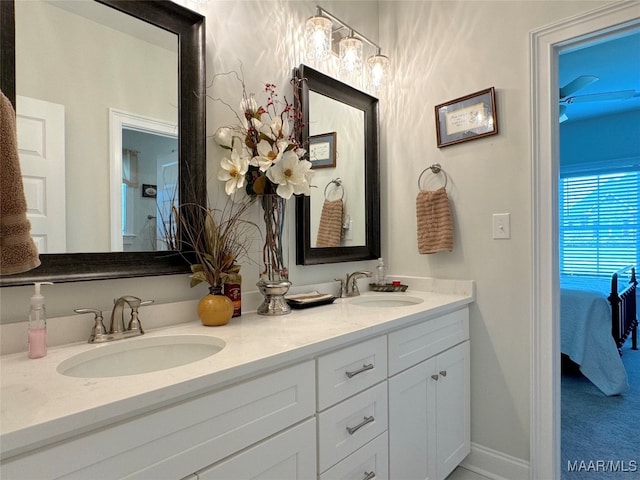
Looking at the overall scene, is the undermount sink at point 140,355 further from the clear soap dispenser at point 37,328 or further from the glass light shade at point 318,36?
the glass light shade at point 318,36

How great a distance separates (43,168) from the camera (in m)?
1.03

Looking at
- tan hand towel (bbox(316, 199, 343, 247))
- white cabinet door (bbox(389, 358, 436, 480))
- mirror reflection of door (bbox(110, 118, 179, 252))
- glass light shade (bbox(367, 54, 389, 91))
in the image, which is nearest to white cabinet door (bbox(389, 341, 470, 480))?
white cabinet door (bbox(389, 358, 436, 480))

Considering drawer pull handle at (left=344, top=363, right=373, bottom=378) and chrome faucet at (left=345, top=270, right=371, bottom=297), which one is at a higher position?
chrome faucet at (left=345, top=270, right=371, bottom=297)

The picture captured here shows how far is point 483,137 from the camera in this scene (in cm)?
180

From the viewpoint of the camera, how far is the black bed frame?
321cm

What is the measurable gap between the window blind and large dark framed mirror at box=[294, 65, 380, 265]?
3286 mm

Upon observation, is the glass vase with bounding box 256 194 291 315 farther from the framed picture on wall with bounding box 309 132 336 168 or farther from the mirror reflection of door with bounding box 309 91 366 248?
the framed picture on wall with bounding box 309 132 336 168

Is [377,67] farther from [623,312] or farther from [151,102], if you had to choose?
[623,312]

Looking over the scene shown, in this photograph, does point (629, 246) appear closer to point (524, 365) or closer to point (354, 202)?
point (524, 365)

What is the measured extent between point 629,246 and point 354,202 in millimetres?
4051

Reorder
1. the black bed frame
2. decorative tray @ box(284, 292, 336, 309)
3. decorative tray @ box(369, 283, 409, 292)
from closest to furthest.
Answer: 1. decorative tray @ box(284, 292, 336, 309)
2. decorative tray @ box(369, 283, 409, 292)
3. the black bed frame

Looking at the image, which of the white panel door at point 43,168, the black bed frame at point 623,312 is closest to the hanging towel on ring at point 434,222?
the white panel door at point 43,168

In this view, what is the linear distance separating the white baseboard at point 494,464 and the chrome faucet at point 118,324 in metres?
1.62

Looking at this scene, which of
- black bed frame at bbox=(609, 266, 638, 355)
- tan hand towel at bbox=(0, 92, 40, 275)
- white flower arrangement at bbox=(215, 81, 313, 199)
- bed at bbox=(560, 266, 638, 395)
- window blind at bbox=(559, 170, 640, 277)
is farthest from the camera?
window blind at bbox=(559, 170, 640, 277)
